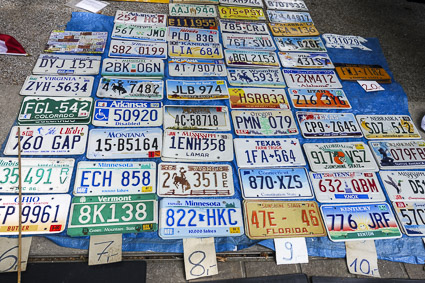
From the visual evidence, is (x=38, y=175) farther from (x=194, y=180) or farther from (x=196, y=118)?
(x=196, y=118)

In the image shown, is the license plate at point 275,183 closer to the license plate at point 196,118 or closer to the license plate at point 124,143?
the license plate at point 196,118

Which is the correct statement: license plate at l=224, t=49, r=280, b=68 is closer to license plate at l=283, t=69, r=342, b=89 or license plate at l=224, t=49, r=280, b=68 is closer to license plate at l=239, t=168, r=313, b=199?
license plate at l=283, t=69, r=342, b=89

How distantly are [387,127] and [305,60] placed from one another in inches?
43.2

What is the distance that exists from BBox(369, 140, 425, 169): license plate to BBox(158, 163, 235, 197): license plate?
1.33m

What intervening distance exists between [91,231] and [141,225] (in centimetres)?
33

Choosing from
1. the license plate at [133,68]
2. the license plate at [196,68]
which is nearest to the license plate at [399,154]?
the license plate at [196,68]

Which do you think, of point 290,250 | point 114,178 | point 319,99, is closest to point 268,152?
point 290,250

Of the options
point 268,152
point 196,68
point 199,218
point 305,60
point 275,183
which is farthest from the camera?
point 305,60

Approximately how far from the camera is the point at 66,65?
9.30 ft

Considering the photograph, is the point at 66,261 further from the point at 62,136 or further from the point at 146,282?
the point at 62,136

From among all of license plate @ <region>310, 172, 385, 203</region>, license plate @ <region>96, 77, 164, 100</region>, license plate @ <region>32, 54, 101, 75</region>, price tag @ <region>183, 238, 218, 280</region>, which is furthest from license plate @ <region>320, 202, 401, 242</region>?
license plate @ <region>32, 54, 101, 75</region>

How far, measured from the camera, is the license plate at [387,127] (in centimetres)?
268

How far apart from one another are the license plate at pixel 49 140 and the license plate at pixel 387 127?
249cm

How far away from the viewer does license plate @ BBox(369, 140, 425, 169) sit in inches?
98.0
